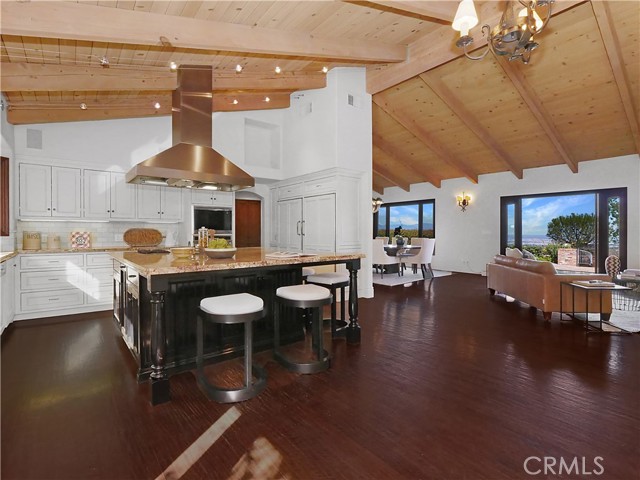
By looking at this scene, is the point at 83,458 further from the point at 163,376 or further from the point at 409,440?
the point at 409,440

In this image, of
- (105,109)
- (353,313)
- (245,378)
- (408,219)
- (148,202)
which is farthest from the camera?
(408,219)

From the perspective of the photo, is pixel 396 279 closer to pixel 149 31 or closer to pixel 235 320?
pixel 235 320

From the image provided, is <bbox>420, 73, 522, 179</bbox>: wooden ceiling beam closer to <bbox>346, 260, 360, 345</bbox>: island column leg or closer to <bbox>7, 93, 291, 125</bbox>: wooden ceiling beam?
<bbox>7, 93, 291, 125</bbox>: wooden ceiling beam

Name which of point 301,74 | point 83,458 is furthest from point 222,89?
point 83,458

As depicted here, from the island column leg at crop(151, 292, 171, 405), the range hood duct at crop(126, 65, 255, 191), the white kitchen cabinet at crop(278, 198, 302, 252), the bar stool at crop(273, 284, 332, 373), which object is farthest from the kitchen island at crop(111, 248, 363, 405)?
the white kitchen cabinet at crop(278, 198, 302, 252)

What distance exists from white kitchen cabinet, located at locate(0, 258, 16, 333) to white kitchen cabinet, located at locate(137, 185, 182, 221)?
1.83 metres

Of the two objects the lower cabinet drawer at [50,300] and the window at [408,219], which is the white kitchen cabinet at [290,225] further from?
the window at [408,219]

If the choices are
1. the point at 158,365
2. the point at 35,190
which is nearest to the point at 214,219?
the point at 35,190

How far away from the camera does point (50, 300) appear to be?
463cm

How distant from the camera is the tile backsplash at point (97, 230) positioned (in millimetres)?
4926

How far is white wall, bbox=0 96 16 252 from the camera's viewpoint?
4.13 metres

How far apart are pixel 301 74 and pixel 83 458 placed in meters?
5.48

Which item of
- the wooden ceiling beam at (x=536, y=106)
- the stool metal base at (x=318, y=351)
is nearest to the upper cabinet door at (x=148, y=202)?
the stool metal base at (x=318, y=351)

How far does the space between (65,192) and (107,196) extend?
53 cm
